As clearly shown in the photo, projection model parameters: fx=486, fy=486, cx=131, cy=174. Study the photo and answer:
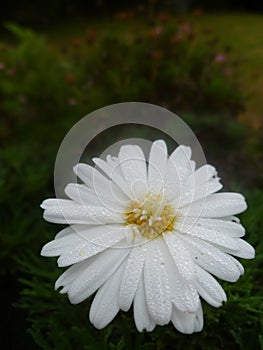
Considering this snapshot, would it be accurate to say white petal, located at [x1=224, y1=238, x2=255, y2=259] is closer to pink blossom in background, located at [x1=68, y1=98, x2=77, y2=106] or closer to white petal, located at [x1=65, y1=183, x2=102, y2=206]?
white petal, located at [x1=65, y1=183, x2=102, y2=206]

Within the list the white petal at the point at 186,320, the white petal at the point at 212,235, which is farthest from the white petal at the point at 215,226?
the white petal at the point at 186,320

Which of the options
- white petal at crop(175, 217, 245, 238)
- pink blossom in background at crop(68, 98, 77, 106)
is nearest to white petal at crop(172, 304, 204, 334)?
white petal at crop(175, 217, 245, 238)

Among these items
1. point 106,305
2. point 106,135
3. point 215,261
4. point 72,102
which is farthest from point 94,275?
point 72,102

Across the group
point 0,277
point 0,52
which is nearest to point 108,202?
point 0,277

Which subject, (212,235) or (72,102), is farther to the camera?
(72,102)

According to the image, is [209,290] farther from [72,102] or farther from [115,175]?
[72,102]

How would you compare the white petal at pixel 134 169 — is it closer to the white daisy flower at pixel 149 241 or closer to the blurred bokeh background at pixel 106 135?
the white daisy flower at pixel 149 241
